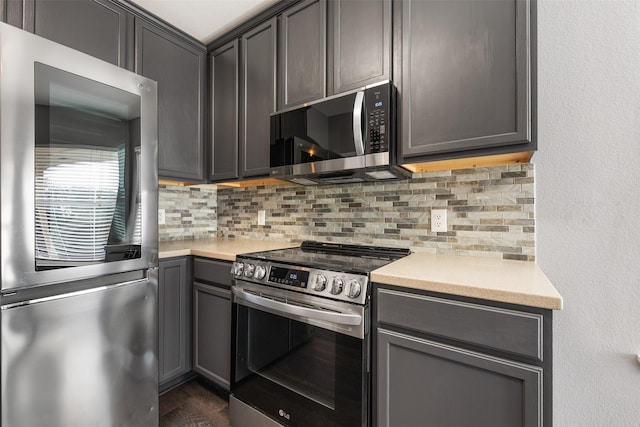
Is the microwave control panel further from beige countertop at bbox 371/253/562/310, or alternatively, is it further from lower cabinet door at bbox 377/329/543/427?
lower cabinet door at bbox 377/329/543/427

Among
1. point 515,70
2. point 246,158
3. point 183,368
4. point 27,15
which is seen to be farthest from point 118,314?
point 515,70

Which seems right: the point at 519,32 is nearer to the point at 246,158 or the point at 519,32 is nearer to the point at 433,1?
the point at 433,1

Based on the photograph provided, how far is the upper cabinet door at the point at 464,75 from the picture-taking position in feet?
3.72

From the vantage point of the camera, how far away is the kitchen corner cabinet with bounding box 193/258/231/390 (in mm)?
1732

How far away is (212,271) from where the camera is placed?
179 cm

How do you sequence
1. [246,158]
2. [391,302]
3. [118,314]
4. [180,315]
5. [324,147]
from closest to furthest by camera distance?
[391,302], [118,314], [324,147], [180,315], [246,158]

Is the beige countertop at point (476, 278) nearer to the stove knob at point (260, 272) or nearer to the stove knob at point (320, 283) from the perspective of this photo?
the stove knob at point (320, 283)

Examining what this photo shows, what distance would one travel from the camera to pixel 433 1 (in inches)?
51.4

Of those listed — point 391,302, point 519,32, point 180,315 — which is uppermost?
point 519,32

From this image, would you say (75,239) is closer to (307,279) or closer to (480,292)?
(307,279)

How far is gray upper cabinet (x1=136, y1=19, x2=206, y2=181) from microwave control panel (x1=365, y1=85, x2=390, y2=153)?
4.64 feet

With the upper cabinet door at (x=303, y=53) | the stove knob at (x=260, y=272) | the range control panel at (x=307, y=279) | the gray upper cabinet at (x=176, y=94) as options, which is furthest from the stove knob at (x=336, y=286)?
the gray upper cabinet at (x=176, y=94)

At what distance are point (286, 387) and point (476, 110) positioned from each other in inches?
60.6

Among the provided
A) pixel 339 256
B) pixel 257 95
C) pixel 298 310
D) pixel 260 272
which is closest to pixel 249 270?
pixel 260 272
